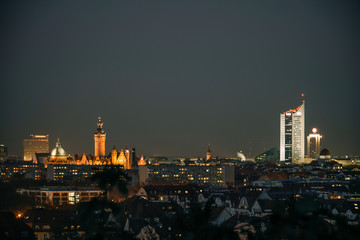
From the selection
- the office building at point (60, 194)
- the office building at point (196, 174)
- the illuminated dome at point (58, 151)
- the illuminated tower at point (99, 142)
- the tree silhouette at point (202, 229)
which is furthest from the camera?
the illuminated tower at point (99, 142)

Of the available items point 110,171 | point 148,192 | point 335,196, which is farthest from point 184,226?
point 148,192

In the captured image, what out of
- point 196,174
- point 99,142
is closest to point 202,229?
point 196,174

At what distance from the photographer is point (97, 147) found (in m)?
189

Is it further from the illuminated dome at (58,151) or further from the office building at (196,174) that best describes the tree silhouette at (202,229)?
the illuminated dome at (58,151)

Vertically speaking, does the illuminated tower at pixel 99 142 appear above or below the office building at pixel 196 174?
above

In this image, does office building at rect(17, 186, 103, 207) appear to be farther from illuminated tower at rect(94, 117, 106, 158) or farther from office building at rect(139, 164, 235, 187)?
illuminated tower at rect(94, 117, 106, 158)

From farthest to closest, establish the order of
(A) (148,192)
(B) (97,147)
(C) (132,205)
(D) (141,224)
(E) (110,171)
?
(B) (97,147) < (A) (148,192) < (C) (132,205) < (D) (141,224) < (E) (110,171)

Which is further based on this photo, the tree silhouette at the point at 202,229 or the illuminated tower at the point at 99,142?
the illuminated tower at the point at 99,142

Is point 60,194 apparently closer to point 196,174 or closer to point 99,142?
point 196,174

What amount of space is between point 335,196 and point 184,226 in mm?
74359

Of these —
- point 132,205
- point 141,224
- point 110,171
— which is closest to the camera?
point 110,171

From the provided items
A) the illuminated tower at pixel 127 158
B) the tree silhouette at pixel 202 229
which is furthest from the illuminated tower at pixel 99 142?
the tree silhouette at pixel 202 229

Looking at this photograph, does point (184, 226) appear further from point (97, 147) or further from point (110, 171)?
point (97, 147)

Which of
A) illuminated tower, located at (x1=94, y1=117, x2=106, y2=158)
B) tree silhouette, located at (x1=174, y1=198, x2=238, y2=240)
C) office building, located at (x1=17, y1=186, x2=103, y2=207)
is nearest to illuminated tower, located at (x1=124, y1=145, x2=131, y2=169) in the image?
illuminated tower, located at (x1=94, y1=117, x2=106, y2=158)
